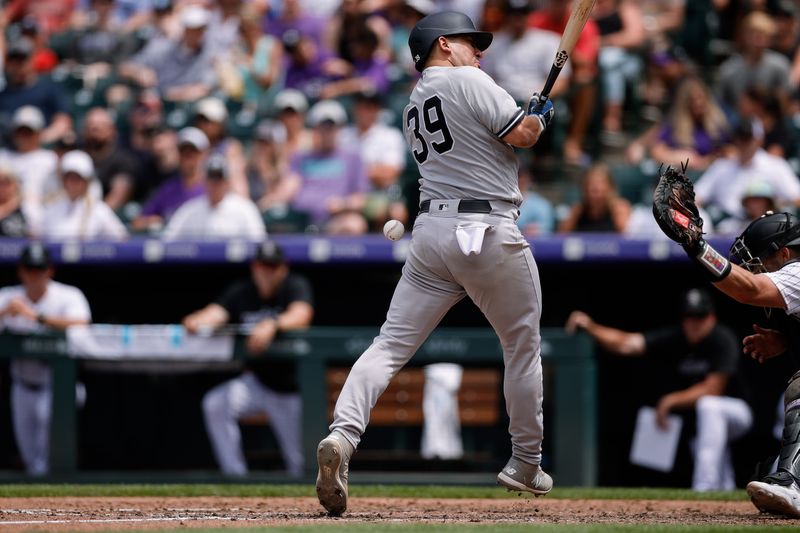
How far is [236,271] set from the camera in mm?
8508

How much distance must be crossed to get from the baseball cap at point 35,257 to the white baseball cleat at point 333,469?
3836 mm

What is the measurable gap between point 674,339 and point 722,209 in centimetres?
107

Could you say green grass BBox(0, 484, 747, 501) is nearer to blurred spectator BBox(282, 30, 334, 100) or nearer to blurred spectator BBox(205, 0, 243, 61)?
blurred spectator BBox(282, 30, 334, 100)

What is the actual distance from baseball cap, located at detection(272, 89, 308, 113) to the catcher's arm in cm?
565

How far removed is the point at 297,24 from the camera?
1118cm

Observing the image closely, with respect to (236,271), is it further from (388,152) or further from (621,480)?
(621,480)

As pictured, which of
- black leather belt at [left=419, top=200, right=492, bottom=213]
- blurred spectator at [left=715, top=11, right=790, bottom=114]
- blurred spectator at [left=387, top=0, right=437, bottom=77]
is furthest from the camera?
blurred spectator at [left=387, top=0, right=437, bottom=77]

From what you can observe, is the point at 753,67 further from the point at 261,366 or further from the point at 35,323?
the point at 35,323

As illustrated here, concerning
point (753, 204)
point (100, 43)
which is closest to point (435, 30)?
point (753, 204)

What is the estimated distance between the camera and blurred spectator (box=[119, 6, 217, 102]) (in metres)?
11.1

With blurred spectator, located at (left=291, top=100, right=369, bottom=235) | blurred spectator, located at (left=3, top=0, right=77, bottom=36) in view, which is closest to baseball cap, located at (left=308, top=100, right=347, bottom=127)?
blurred spectator, located at (left=291, top=100, right=369, bottom=235)

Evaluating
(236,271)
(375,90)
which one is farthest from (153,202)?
(375,90)

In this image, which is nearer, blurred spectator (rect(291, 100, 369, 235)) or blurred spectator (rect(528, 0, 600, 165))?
blurred spectator (rect(291, 100, 369, 235))

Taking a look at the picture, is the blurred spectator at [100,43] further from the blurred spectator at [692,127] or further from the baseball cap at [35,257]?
the blurred spectator at [692,127]
